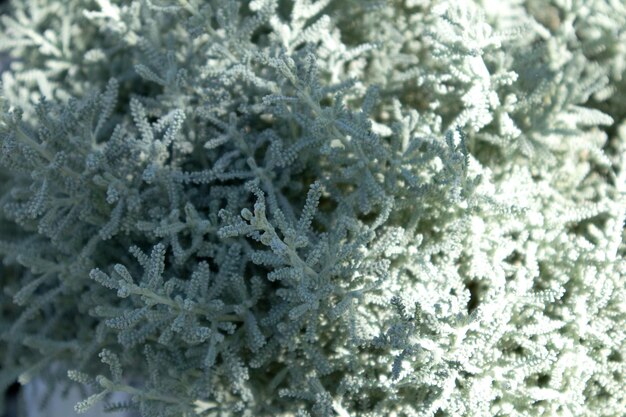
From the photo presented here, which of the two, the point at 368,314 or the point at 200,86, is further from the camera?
the point at 200,86

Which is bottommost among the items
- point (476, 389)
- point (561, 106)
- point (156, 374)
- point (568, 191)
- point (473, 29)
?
point (156, 374)

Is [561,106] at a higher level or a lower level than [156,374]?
higher

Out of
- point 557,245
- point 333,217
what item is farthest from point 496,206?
point 333,217

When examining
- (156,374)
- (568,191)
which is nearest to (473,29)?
(568,191)

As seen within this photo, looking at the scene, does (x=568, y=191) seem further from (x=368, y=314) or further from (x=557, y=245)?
(x=368, y=314)

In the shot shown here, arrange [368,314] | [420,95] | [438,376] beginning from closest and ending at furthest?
[438,376] < [368,314] < [420,95]

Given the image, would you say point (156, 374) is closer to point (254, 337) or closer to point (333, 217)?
point (254, 337)

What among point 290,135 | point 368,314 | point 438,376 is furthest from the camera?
point 290,135
